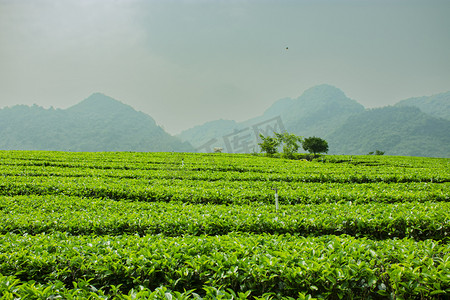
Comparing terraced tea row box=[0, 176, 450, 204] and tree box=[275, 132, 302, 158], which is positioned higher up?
tree box=[275, 132, 302, 158]

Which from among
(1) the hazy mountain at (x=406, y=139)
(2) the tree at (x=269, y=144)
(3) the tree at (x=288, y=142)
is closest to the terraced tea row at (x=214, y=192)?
(3) the tree at (x=288, y=142)

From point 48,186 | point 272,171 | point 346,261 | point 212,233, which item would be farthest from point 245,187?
point 48,186

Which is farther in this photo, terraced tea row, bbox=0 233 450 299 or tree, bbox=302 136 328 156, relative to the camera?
tree, bbox=302 136 328 156

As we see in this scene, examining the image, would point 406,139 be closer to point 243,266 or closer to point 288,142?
point 288,142

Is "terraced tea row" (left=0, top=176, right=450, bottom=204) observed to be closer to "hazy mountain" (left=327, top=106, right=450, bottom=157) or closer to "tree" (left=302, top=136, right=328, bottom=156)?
"tree" (left=302, top=136, right=328, bottom=156)

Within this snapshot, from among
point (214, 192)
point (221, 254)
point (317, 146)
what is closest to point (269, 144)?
point (317, 146)

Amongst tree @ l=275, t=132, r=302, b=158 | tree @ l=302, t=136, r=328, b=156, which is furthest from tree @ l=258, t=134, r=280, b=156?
tree @ l=302, t=136, r=328, b=156

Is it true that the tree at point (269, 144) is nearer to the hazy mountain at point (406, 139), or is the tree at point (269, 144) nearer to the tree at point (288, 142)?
the tree at point (288, 142)

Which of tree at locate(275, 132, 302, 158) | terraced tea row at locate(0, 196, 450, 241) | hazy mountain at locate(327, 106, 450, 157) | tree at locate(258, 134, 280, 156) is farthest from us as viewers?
hazy mountain at locate(327, 106, 450, 157)

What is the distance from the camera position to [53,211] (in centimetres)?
713

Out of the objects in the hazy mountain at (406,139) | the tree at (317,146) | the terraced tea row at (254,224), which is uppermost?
the hazy mountain at (406,139)

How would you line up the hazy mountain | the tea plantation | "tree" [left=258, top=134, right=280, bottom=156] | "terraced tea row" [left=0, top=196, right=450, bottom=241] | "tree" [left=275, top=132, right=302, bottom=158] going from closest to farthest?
the tea plantation, "terraced tea row" [left=0, top=196, right=450, bottom=241], "tree" [left=275, top=132, right=302, bottom=158], "tree" [left=258, top=134, right=280, bottom=156], the hazy mountain

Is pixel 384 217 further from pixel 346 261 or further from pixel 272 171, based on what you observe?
pixel 272 171

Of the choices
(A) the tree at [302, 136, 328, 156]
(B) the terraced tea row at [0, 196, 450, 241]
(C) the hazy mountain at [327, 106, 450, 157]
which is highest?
(C) the hazy mountain at [327, 106, 450, 157]
